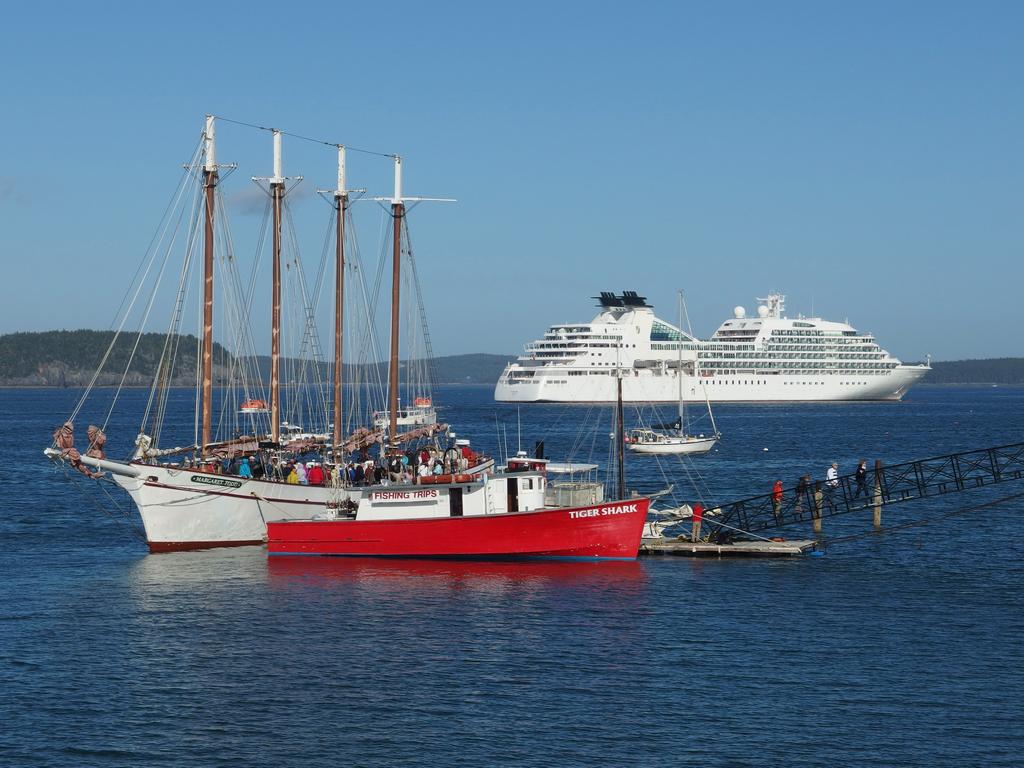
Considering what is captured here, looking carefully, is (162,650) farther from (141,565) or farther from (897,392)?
(897,392)

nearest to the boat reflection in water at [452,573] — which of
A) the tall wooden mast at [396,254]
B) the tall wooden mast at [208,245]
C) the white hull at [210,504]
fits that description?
the white hull at [210,504]

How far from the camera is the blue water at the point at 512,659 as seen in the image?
67.9ft

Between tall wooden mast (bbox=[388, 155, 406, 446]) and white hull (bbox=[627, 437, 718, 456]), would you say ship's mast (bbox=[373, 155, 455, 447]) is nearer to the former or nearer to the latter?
tall wooden mast (bbox=[388, 155, 406, 446])

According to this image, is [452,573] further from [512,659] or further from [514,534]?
[512,659]

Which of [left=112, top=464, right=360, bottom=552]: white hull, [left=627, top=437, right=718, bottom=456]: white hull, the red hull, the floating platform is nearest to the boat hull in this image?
[left=112, top=464, right=360, bottom=552]: white hull

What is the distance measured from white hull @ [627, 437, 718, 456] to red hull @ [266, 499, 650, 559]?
5307 centimetres

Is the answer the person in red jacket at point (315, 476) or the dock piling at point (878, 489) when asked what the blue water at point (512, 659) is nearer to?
the dock piling at point (878, 489)

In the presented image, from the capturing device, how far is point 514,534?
36938mm

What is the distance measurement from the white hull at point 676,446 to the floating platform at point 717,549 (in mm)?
50012

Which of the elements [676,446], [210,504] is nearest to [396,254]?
[210,504]

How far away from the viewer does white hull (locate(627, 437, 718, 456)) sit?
89.6 m

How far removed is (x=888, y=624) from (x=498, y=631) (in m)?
8.77

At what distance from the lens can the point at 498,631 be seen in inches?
1114

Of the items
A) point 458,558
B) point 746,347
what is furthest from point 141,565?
point 746,347
